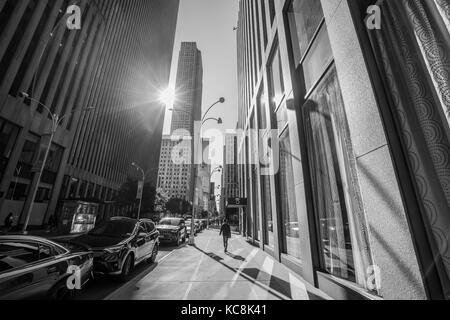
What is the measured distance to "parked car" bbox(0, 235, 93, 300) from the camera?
2.61 meters

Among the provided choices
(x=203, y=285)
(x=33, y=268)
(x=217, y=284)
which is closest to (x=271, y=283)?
(x=217, y=284)

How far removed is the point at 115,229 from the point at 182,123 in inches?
4344

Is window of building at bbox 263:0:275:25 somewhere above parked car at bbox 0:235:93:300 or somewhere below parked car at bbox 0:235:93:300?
above

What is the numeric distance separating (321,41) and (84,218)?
2606 centimetres

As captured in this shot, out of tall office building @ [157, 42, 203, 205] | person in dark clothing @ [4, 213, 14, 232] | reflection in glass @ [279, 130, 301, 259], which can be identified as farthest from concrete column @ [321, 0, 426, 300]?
tall office building @ [157, 42, 203, 205]

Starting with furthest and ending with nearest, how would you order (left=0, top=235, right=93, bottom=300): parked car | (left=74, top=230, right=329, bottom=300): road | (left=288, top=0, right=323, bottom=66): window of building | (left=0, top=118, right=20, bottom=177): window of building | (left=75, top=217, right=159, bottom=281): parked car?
(left=0, top=118, right=20, bottom=177): window of building
(left=288, top=0, right=323, bottom=66): window of building
(left=75, top=217, right=159, bottom=281): parked car
(left=74, top=230, right=329, bottom=300): road
(left=0, top=235, right=93, bottom=300): parked car

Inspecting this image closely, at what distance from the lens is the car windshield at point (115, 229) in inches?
270

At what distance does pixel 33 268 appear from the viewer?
9.76 ft

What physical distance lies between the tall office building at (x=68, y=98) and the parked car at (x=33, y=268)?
15088 millimetres

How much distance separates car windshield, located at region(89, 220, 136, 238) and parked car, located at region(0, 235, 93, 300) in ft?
10.1

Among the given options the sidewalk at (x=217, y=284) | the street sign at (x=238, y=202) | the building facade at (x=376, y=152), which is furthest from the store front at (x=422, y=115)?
the street sign at (x=238, y=202)

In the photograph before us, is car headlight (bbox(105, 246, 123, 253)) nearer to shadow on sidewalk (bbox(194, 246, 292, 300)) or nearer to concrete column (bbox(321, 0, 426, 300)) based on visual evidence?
shadow on sidewalk (bbox(194, 246, 292, 300))

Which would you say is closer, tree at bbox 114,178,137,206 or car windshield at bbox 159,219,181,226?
car windshield at bbox 159,219,181,226
